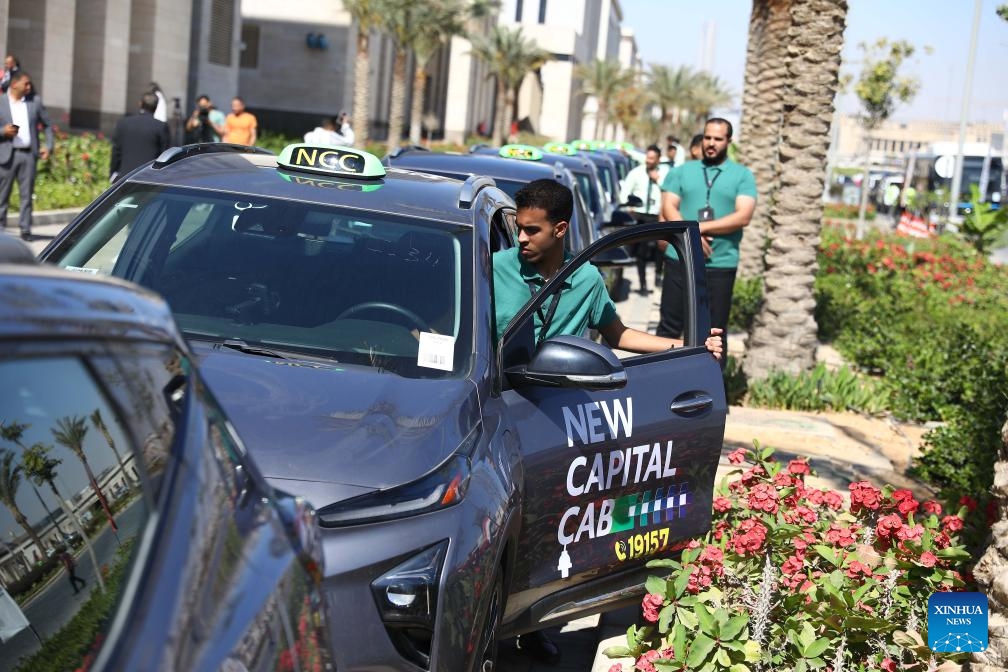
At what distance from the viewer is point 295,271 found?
16.2ft

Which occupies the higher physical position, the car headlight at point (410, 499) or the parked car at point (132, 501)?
the parked car at point (132, 501)

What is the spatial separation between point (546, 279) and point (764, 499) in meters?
1.21

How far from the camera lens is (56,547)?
6.38 ft

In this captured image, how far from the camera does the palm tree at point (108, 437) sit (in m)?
1.91

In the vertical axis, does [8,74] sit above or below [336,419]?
above

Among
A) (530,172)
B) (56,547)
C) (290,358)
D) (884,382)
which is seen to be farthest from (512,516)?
(884,382)

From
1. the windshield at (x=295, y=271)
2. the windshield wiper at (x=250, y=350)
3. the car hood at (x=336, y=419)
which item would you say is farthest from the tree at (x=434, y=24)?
the car hood at (x=336, y=419)

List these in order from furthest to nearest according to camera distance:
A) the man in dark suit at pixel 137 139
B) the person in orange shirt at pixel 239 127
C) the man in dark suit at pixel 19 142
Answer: the person in orange shirt at pixel 239 127
the man in dark suit at pixel 137 139
the man in dark suit at pixel 19 142

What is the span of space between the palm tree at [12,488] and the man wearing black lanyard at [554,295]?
10.8 feet

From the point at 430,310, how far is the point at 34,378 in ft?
10.1

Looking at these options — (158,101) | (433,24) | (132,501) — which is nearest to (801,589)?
(132,501)

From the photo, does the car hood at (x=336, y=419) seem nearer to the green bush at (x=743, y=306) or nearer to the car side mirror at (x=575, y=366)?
the car side mirror at (x=575, y=366)

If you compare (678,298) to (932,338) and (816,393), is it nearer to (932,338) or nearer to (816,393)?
(816,393)

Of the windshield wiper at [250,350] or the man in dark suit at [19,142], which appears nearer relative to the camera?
the windshield wiper at [250,350]
